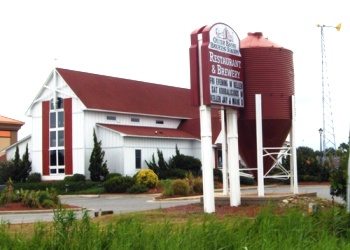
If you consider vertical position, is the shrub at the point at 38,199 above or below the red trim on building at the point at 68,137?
below

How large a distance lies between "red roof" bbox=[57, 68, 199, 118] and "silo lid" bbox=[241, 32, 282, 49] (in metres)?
28.1

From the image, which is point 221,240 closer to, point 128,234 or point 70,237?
point 128,234

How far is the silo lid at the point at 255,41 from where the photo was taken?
63.5ft

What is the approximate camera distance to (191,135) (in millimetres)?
52625

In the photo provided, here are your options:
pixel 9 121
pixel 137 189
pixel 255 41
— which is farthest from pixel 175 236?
pixel 9 121

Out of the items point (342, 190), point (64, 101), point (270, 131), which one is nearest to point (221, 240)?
point (342, 190)

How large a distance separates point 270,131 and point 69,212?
1242 centimetres

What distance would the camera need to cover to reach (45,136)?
49.8m

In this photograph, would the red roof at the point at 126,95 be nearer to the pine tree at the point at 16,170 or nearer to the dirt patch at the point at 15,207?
the pine tree at the point at 16,170

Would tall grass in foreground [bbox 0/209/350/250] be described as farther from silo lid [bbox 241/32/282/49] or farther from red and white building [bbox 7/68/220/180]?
red and white building [bbox 7/68/220/180]

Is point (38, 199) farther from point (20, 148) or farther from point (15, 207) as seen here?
point (20, 148)

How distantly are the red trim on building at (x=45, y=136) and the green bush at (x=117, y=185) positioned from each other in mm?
9691

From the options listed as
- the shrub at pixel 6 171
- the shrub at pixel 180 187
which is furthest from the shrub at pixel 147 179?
the shrub at pixel 6 171

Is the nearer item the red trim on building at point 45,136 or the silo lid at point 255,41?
the silo lid at point 255,41
